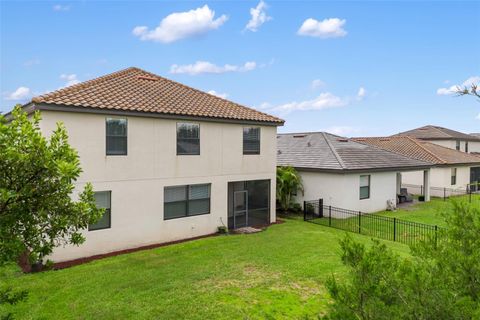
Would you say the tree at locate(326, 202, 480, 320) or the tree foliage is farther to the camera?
the tree foliage

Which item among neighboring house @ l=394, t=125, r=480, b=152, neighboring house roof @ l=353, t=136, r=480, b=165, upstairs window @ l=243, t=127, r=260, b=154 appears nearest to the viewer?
upstairs window @ l=243, t=127, r=260, b=154

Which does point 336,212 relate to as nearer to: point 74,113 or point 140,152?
point 140,152

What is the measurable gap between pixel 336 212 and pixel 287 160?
5542 millimetres

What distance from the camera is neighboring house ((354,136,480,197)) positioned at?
99.4ft

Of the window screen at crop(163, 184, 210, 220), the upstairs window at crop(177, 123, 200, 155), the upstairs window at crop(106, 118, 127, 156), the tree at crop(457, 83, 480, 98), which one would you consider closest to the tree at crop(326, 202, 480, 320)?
the tree at crop(457, 83, 480, 98)

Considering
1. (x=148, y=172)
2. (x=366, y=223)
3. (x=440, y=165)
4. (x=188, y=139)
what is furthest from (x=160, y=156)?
(x=440, y=165)

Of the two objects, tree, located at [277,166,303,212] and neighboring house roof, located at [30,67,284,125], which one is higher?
neighboring house roof, located at [30,67,284,125]

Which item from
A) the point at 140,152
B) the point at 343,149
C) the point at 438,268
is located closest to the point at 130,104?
the point at 140,152

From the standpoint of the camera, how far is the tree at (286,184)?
21.1 metres

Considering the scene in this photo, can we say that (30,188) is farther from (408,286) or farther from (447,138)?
(447,138)

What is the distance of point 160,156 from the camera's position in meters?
14.4

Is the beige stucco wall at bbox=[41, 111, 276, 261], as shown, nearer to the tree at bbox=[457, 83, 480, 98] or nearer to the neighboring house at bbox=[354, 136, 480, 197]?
the tree at bbox=[457, 83, 480, 98]

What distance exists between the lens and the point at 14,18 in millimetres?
12617

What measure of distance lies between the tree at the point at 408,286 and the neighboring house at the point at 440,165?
27178mm
